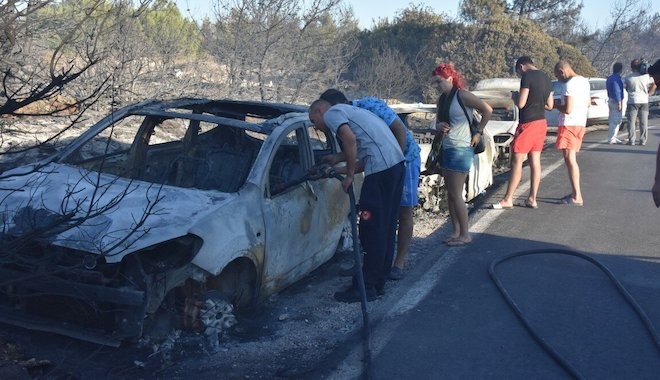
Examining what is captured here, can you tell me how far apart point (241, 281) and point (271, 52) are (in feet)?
34.8

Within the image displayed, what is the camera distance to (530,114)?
8484 millimetres

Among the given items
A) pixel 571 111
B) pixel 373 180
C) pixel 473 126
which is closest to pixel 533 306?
pixel 373 180

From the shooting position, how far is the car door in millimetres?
5395

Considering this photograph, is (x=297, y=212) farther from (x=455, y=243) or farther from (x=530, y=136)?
(x=530, y=136)

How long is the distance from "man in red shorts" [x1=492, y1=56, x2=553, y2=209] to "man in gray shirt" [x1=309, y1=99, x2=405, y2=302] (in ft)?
10.5

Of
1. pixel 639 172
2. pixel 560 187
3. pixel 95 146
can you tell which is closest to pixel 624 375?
pixel 95 146

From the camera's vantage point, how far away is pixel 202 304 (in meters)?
4.80

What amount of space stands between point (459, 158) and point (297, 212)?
214 centimetres

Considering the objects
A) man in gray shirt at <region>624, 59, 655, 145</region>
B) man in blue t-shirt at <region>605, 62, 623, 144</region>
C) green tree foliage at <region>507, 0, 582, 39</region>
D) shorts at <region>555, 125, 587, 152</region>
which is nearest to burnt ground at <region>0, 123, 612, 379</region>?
shorts at <region>555, 125, 587, 152</region>

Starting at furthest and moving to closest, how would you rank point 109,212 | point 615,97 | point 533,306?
point 615,97 → point 533,306 → point 109,212

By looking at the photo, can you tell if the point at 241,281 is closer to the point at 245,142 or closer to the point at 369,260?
the point at 369,260

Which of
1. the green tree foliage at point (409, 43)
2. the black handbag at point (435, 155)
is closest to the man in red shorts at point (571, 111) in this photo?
the black handbag at point (435, 155)

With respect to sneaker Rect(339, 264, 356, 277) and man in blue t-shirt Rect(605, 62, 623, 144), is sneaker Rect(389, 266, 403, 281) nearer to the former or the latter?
sneaker Rect(339, 264, 356, 277)

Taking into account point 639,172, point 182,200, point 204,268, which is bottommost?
point 639,172
